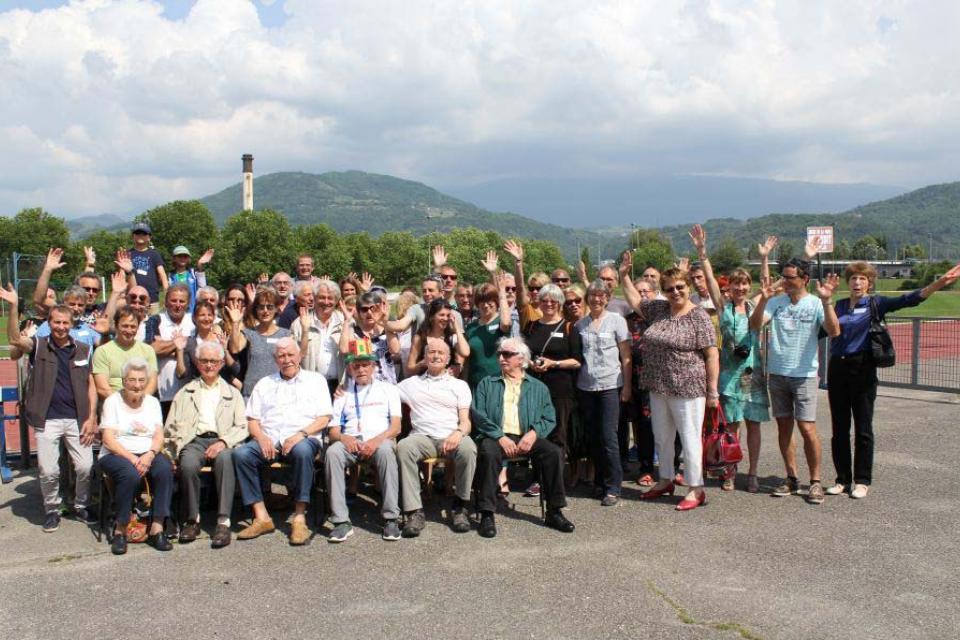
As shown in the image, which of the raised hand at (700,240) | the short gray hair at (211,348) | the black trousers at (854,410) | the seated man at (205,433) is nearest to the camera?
the seated man at (205,433)

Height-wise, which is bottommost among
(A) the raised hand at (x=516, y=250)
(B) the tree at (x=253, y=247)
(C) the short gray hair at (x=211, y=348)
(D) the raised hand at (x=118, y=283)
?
(C) the short gray hair at (x=211, y=348)

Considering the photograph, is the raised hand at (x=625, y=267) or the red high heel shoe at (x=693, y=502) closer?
the red high heel shoe at (x=693, y=502)

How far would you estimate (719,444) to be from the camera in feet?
21.2

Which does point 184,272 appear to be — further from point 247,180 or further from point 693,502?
point 247,180

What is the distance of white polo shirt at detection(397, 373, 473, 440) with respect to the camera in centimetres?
611

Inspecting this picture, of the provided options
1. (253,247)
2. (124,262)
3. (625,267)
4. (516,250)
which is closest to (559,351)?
(516,250)

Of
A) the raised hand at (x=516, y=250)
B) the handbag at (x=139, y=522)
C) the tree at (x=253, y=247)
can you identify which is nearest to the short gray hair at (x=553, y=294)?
the raised hand at (x=516, y=250)

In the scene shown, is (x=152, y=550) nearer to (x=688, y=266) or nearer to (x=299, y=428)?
(x=299, y=428)

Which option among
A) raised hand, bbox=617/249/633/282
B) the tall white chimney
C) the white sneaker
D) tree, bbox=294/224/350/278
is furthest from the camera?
the tall white chimney

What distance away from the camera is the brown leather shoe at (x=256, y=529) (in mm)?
5543

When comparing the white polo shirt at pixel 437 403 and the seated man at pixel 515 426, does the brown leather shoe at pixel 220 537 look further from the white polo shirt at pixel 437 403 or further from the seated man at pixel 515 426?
the seated man at pixel 515 426

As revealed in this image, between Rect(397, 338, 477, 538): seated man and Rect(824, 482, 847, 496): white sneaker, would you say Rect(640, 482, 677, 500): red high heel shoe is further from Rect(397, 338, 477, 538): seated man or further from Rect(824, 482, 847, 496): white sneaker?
Rect(397, 338, 477, 538): seated man

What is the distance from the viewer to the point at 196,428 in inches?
232

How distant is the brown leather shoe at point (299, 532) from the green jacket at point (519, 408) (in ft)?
4.95
